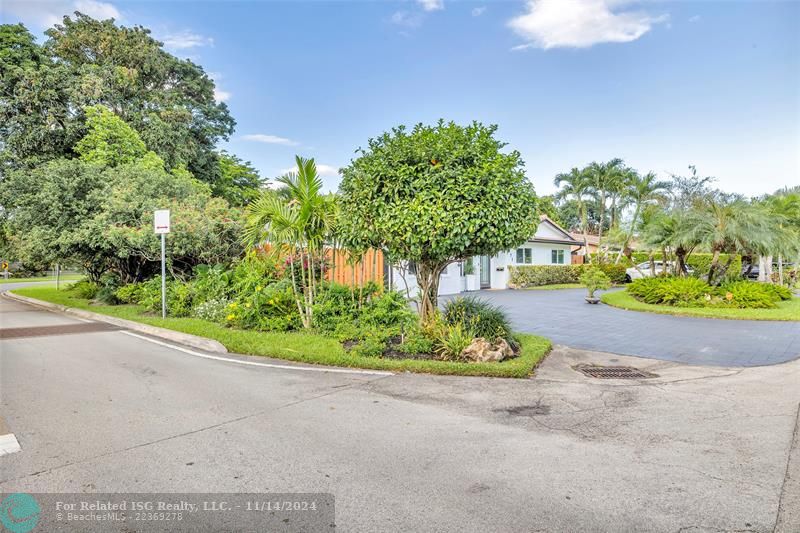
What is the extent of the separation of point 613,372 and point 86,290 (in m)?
20.0

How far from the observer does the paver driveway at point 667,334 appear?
770 centimetres

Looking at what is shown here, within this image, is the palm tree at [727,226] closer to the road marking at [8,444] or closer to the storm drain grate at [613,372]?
the storm drain grate at [613,372]

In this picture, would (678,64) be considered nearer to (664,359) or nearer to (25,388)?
(664,359)

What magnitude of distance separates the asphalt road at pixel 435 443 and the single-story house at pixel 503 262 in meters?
9.98

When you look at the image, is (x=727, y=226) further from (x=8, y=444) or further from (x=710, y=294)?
(x=8, y=444)

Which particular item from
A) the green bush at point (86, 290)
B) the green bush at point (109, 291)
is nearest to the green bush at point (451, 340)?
the green bush at point (109, 291)

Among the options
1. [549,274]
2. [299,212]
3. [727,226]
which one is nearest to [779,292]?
[727,226]

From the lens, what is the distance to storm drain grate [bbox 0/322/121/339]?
9.36 meters

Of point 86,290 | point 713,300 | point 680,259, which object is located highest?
point 680,259

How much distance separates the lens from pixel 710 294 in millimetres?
14633

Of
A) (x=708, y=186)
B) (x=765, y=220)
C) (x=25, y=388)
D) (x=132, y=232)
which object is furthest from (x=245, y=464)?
(x=708, y=186)

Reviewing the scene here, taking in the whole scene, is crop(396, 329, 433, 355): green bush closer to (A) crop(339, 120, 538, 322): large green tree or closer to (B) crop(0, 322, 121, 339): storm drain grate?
(A) crop(339, 120, 538, 322): large green tree

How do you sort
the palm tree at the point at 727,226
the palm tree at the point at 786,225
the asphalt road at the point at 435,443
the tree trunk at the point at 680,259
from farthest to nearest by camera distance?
the tree trunk at the point at 680,259
the palm tree at the point at 786,225
the palm tree at the point at 727,226
the asphalt road at the point at 435,443

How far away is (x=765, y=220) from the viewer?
13828 mm
